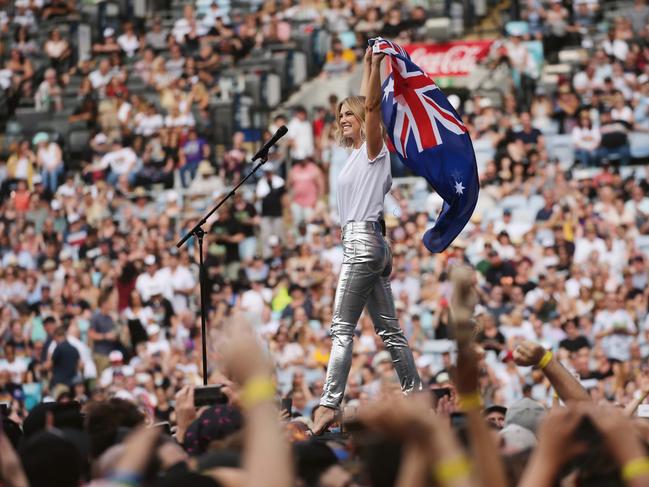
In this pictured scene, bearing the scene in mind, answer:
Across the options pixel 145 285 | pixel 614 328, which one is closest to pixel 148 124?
pixel 145 285

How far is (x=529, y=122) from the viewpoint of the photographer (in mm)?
19781

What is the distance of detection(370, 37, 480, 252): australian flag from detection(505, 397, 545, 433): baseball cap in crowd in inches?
122

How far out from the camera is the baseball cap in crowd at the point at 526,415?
6.21 meters

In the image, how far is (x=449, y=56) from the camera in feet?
75.1

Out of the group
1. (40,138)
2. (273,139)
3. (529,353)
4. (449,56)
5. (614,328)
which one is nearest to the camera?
(529,353)

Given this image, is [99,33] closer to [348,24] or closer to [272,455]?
[348,24]

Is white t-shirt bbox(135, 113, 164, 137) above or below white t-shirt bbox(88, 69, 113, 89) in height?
below

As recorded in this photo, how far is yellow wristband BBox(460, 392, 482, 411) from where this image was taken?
375 cm

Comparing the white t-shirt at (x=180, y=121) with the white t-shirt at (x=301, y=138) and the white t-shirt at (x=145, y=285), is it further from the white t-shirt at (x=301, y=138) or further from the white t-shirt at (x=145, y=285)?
the white t-shirt at (x=145, y=285)

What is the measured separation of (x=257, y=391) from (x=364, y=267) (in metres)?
5.05

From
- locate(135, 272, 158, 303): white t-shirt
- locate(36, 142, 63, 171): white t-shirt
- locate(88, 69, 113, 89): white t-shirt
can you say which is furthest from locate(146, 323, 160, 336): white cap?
locate(88, 69, 113, 89): white t-shirt

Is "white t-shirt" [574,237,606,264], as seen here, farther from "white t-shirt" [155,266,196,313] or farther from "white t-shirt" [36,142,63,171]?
"white t-shirt" [36,142,63,171]

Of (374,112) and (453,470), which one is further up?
(374,112)

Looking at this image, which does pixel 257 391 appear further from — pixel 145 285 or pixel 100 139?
pixel 100 139
